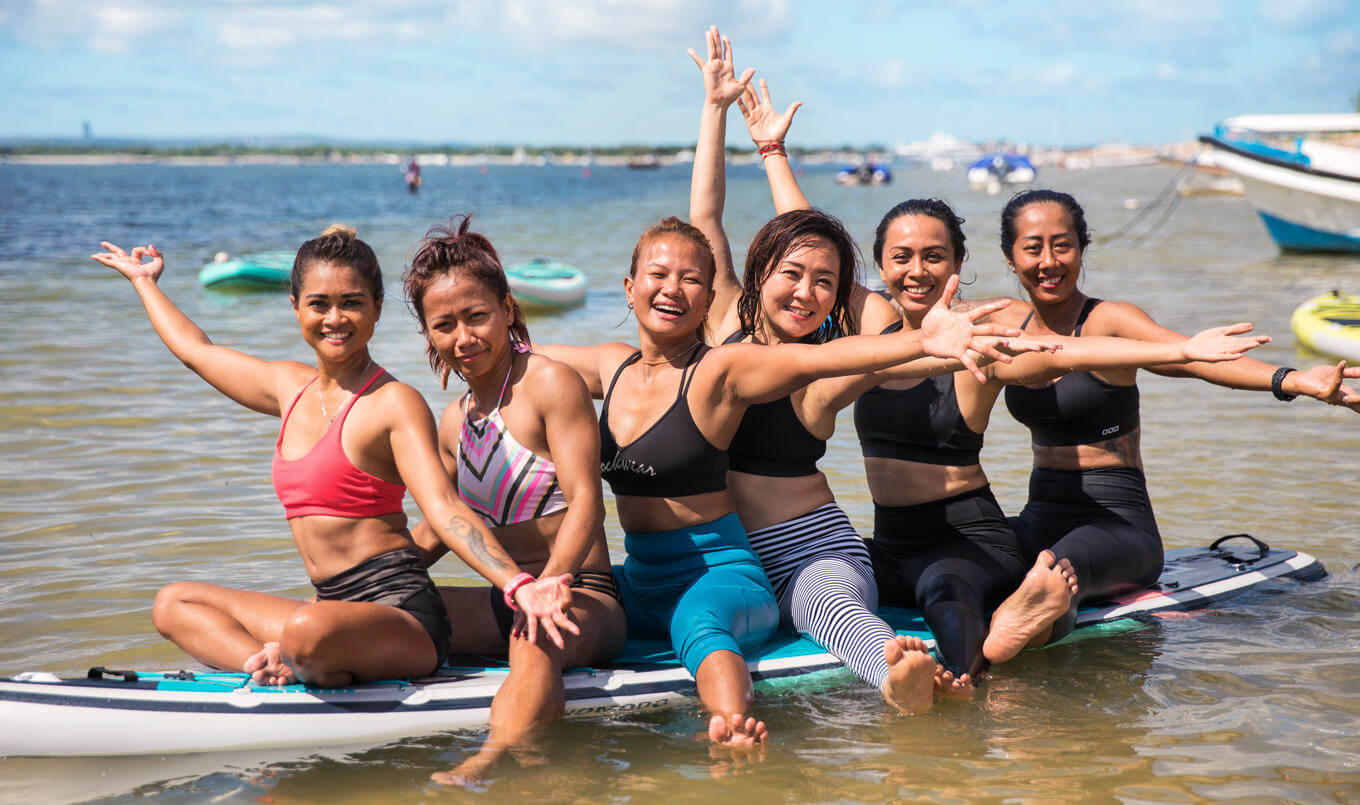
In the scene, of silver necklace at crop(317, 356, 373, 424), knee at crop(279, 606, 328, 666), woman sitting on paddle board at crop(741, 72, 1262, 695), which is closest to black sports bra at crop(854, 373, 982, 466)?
woman sitting on paddle board at crop(741, 72, 1262, 695)

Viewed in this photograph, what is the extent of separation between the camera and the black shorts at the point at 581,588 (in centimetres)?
376

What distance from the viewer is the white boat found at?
63.6ft

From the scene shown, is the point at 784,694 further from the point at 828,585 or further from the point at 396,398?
the point at 396,398

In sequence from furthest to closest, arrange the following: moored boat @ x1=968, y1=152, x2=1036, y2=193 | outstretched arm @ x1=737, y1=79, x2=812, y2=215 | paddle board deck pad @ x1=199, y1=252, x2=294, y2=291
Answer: moored boat @ x1=968, y1=152, x2=1036, y2=193
paddle board deck pad @ x1=199, y1=252, x2=294, y2=291
outstretched arm @ x1=737, y1=79, x2=812, y2=215

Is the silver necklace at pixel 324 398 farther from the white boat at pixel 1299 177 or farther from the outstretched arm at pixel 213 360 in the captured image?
the white boat at pixel 1299 177

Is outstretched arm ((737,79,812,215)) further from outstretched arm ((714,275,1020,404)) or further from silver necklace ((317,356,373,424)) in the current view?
silver necklace ((317,356,373,424))

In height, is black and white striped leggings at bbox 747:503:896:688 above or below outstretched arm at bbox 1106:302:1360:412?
below

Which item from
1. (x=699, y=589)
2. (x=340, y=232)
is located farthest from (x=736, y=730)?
(x=340, y=232)

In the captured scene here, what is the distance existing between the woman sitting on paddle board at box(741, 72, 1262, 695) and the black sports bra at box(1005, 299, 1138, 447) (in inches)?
15.8

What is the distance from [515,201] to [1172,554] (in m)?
51.6

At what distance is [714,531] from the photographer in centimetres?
386

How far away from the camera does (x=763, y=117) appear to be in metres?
5.45

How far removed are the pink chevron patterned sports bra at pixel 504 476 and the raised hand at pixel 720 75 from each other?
6.64 ft

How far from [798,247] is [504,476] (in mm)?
1316
